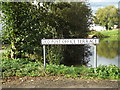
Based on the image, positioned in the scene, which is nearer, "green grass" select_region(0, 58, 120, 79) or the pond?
"green grass" select_region(0, 58, 120, 79)

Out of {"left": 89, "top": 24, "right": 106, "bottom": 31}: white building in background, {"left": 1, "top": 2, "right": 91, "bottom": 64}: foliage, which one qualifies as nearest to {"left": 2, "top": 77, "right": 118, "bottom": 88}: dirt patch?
{"left": 1, "top": 2, "right": 91, "bottom": 64}: foliage

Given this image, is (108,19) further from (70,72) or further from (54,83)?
(54,83)

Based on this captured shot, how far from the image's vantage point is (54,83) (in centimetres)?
325

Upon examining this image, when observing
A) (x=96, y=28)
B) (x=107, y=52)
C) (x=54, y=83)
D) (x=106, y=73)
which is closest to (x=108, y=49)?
(x=107, y=52)

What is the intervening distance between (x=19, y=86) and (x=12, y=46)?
2885 mm

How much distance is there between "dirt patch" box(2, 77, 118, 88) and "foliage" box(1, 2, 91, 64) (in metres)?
2.26

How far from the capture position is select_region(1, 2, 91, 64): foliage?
5.58 meters

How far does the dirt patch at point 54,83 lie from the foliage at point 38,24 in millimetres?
2263

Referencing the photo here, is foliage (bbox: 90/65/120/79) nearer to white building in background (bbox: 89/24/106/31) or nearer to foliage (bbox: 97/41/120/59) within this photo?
foliage (bbox: 97/41/120/59)

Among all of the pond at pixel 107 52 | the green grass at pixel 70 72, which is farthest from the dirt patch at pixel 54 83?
the pond at pixel 107 52

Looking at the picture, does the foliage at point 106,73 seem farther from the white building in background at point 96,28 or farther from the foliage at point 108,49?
the white building in background at point 96,28

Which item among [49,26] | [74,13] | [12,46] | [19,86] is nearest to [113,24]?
[74,13]

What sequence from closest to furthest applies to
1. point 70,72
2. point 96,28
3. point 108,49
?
point 70,72 < point 96,28 < point 108,49

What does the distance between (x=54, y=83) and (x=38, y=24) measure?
3.20 metres
